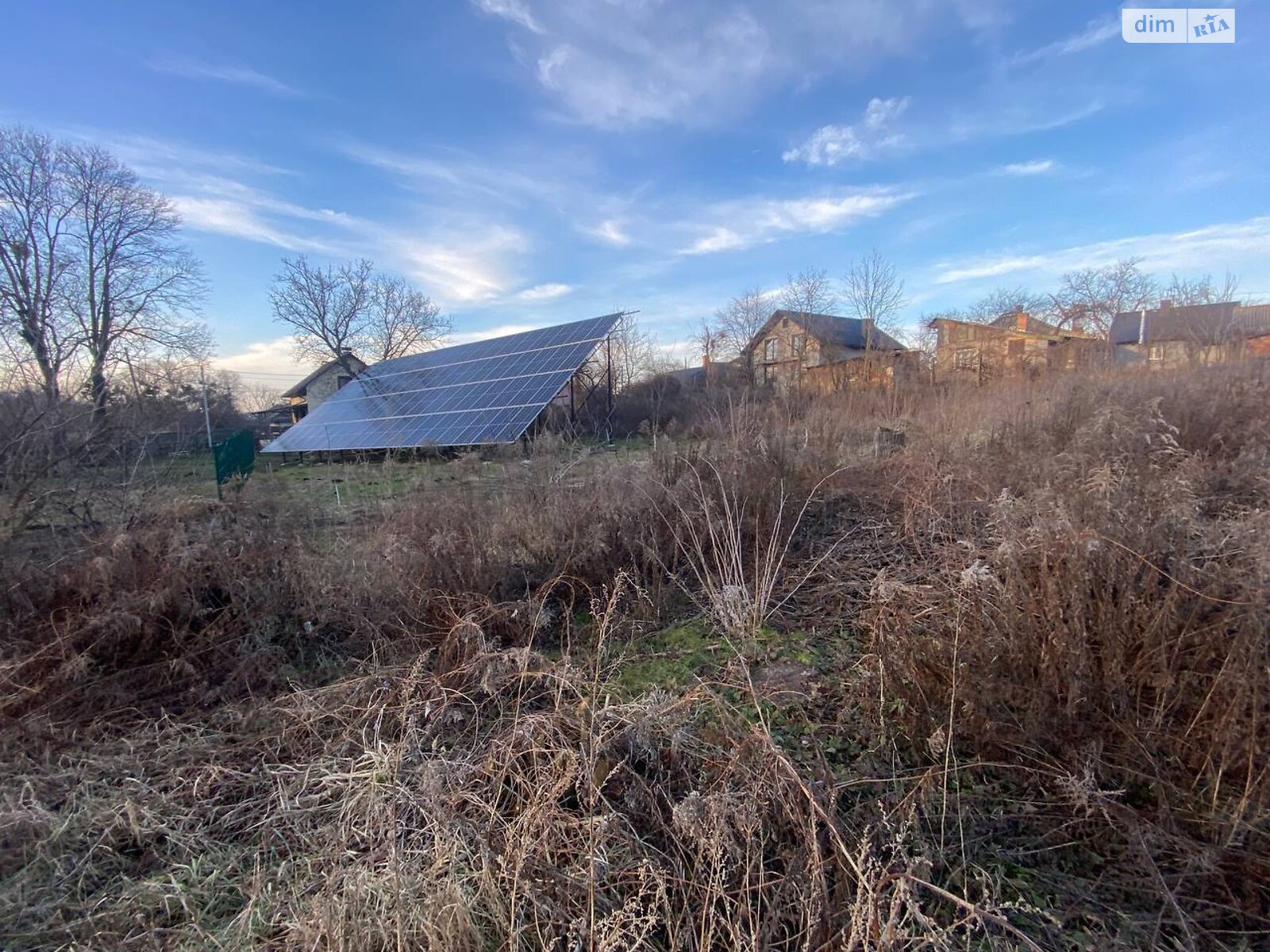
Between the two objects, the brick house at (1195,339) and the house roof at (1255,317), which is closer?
the brick house at (1195,339)

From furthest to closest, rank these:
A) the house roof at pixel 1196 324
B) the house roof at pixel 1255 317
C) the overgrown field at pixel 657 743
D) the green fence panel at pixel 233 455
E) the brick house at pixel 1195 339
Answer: the house roof at pixel 1255 317, the house roof at pixel 1196 324, the brick house at pixel 1195 339, the green fence panel at pixel 233 455, the overgrown field at pixel 657 743

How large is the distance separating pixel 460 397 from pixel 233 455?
6.03 metres

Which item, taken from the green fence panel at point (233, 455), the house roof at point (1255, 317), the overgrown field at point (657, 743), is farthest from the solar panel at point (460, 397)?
the house roof at point (1255, 317)

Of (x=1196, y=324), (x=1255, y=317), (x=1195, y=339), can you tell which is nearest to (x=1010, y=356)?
(x=1195, y=339)

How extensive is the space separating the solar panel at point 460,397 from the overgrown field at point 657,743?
9476 mm

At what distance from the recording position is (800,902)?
1.33 m

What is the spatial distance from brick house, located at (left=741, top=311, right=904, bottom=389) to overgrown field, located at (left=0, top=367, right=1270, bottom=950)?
33.8 ft

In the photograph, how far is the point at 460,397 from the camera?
16.2 metres

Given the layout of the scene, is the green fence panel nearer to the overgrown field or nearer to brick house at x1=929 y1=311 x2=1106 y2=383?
the overgrown field

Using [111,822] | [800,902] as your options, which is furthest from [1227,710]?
[111,822]

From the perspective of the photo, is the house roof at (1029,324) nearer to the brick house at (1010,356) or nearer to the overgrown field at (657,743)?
the brick house at (1010,356)

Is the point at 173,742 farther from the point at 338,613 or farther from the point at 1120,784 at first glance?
the point at 1120,784

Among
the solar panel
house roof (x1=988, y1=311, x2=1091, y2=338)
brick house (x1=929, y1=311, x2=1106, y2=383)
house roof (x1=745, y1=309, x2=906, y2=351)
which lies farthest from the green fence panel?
house roof (x1=988, y1=311, x2=1091, y2=338)

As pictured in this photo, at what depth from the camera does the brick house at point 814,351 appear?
1344cm
